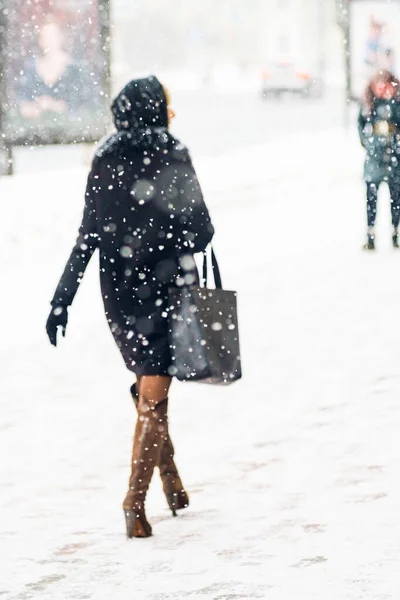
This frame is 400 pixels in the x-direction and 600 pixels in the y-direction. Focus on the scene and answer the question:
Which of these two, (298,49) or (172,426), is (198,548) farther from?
(298,49)

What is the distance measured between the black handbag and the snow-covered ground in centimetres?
62

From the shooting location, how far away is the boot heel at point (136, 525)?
16.6 ft

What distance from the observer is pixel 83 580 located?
15.0 ft

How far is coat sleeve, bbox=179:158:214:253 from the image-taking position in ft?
16.2

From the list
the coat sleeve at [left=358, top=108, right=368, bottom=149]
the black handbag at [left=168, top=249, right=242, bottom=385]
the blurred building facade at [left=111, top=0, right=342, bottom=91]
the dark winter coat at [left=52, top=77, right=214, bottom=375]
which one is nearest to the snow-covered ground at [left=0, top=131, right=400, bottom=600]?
the black handbag at [left=168, top=249, right=242, bottom=385]

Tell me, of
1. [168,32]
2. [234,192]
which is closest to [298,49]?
[168,32]

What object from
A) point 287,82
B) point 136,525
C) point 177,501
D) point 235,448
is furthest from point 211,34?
point 136,525

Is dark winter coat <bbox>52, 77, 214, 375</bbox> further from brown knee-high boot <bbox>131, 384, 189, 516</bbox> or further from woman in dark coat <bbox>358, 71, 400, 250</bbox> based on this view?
woman in dark coat <bbox>358, 71, 400, 250</bbox>

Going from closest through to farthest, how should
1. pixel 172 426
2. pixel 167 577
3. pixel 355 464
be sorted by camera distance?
pixel 167 577, pixel 355 464, pixel 172 426

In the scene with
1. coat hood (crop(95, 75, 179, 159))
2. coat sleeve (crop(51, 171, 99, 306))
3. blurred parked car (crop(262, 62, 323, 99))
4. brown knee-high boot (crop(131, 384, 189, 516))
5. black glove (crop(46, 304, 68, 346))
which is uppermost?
coat hood (crop(95, 75, 179, 159))

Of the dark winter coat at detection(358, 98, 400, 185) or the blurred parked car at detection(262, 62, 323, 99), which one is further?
the blurred parked car at detection(262, 62, 323, 99)

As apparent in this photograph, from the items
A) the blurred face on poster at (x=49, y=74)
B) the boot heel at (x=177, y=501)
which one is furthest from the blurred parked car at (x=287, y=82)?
the boot heel at (x=177, y=501)

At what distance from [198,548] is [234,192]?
48.2 ft

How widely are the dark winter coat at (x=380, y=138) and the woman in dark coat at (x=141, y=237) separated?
25.1 feet
